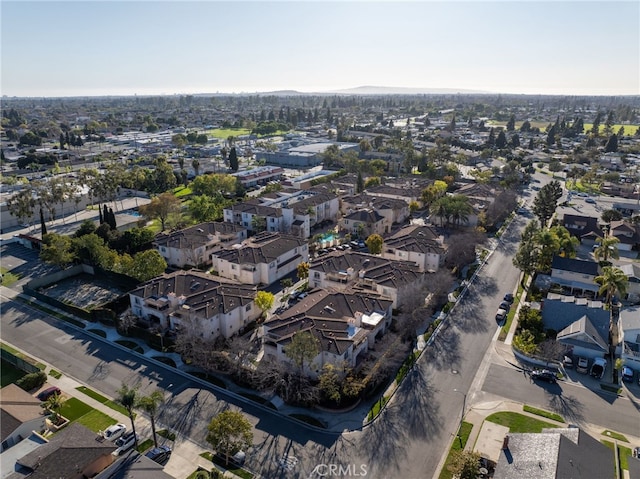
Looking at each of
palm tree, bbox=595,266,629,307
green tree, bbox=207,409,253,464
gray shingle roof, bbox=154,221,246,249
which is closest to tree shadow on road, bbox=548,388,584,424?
palm tree, bbox=595,266,629,307

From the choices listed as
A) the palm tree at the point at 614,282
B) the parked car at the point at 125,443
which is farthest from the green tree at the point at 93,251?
the palm tree at the point at 614,282

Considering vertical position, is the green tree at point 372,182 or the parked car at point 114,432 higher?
the green tree at point 372,182

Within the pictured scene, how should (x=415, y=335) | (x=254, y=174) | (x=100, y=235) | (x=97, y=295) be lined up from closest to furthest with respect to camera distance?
1. (x=415, y=335)
2. (x=97, y=295)
3. (x=100, y=235)
4. (x=254, y=174)

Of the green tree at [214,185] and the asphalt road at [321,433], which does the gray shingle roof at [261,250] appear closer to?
the asphalt road at [321,433]

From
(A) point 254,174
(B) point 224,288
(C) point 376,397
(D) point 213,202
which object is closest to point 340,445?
(C) point 376,397

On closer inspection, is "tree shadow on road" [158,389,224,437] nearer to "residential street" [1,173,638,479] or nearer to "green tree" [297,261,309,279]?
"residential street" [1,173,638,479]

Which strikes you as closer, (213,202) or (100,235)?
(100,235)

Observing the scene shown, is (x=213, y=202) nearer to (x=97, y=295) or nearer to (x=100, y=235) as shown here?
(x=100, y=235)
